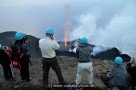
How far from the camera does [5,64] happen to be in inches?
789

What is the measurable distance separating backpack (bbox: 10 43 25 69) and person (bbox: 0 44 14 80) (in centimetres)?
30

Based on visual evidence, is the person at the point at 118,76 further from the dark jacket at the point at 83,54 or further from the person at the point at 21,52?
the person at the point at 21,52

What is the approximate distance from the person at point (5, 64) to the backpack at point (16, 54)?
299mm

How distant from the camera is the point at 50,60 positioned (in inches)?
737

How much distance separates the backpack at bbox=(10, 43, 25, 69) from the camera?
19250 millimetres

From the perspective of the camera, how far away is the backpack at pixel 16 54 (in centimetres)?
1925

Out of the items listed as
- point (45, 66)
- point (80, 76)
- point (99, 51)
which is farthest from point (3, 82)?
point (99, 51)

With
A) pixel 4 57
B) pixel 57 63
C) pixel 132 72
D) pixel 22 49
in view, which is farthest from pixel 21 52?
pixel 132 72

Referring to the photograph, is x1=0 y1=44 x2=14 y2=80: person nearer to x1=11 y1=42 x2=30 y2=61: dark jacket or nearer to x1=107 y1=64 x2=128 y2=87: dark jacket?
x1=11 y1=42 x2=30 y2=61: dark jacket

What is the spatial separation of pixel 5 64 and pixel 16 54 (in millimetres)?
936

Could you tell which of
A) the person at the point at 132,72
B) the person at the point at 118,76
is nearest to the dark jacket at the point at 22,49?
the person at the point at 118,76

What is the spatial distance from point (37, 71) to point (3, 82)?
8.91 ft

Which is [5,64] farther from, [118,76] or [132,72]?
[132,72]

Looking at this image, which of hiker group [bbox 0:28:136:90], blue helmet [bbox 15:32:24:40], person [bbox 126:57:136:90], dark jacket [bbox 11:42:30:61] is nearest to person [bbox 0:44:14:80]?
hiker group [bbox 0:28:136:90]
